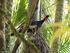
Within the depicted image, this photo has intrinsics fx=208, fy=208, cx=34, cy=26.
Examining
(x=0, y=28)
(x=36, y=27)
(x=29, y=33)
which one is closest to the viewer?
(x=0, y=28)

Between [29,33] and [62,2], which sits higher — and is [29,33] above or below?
below

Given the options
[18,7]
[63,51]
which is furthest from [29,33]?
[63,51]

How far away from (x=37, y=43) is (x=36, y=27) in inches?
6.8

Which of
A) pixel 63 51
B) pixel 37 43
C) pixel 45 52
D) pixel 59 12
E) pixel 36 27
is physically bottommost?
pixel 63 51

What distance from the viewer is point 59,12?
→ 4.10 ft

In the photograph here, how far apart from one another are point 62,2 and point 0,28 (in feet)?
1.95

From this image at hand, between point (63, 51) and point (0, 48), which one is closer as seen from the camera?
point (0, 48)

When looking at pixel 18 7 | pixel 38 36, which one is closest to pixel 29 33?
pixel 38 36

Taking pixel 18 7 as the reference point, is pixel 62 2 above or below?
above

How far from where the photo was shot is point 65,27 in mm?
721

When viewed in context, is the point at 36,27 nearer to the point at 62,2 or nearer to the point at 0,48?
the point at 0,48

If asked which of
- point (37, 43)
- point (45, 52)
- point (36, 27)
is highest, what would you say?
point (36, 27)

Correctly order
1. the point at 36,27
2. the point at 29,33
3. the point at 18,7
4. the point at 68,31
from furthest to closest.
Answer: the point at 18,7 < the point at 36,27 < the point at 29,33 < the point at 68,31

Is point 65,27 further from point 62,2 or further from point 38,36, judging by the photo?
point 38,36
